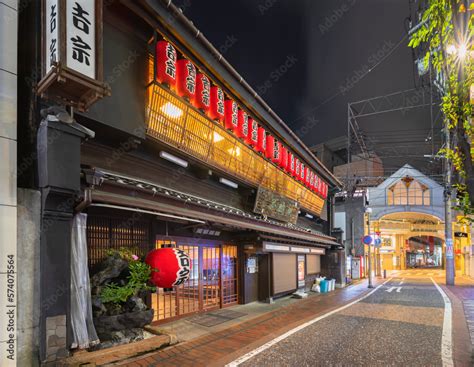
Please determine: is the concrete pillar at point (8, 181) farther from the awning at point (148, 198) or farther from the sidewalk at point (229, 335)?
the sidewalk at point (229, 335)

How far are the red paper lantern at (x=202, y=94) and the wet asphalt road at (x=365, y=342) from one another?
300 inches

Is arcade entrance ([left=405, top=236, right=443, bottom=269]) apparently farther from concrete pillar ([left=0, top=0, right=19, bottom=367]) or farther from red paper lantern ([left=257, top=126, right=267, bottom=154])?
concrete pillar ([left=0, top=0, right=19, bottom=367])

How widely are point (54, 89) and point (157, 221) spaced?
513 cm

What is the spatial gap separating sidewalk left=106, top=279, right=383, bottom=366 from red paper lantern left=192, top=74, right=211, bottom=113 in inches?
281

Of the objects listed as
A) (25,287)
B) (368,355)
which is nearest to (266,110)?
(368,355)

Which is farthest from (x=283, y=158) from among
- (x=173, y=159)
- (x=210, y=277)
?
(x=173, y=159)

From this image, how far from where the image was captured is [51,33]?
6.22 m

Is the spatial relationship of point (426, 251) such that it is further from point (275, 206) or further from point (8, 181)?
point (8, 181)

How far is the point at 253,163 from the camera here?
15.2 m

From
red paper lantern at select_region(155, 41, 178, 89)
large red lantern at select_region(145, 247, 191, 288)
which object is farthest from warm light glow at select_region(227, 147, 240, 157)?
large red lantern at select_region(145, 247, 191, 288)

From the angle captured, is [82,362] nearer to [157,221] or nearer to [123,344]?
[123,344]

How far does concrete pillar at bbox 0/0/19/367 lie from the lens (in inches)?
230

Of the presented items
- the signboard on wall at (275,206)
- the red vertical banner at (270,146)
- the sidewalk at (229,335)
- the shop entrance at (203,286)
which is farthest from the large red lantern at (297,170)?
the sidewalk at (229,335)

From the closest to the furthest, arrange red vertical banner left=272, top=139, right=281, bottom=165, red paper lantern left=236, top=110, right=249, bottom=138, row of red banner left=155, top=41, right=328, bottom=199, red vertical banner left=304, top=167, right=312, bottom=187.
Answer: row of red banner left=155, top=41, right=328, bottom=199, red paper lantern left=236, top=110, right=249, bottom=138, red vertical banner left=272, top=139, right=281, bottom=165, red vertical banner left=304, top=167, right=312, bottom=187
